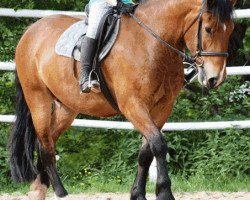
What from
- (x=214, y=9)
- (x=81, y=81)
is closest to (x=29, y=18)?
(x=81, y=81)

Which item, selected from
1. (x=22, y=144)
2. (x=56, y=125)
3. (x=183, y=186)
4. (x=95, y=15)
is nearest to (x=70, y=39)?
(x=95, y=15)

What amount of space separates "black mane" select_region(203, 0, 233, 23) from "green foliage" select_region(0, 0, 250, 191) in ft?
8.84

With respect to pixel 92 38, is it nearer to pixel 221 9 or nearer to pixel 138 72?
pixel 138 72

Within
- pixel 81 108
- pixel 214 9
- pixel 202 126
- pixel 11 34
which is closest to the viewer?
pixel 214 9

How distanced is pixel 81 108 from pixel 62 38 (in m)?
0.63

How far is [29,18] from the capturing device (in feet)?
33.7

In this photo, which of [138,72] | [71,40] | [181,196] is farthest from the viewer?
[181,196]

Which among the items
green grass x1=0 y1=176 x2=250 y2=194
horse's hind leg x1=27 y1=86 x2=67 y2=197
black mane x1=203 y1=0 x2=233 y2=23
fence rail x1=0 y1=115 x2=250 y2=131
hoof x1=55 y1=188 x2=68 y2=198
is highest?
black mane x1=203 y1=0 x2=233 y2=23

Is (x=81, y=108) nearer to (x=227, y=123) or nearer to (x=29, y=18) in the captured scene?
(x=227, y=123)

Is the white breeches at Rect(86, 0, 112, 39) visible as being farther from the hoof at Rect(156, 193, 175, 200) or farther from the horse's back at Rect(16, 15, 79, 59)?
the hoof at Rect(156, 193, 175, 200)

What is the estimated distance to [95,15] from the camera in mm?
7418

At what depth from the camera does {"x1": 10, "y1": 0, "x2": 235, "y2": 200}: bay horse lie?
6.83 metres

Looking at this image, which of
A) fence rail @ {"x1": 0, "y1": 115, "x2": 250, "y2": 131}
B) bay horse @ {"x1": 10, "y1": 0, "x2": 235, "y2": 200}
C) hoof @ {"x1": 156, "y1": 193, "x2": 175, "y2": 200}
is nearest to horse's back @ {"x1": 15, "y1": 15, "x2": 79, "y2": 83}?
bay horse @ {"x1": 10, "y1": 0, "x2": 235, "y2": 200}

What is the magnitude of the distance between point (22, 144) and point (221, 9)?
2.89 meters
